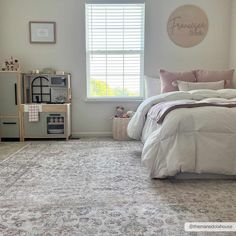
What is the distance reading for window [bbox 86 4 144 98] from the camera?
15.9ft

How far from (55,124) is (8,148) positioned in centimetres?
84

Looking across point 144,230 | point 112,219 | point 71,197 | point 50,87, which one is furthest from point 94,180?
point 50,87

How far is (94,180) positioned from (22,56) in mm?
3066

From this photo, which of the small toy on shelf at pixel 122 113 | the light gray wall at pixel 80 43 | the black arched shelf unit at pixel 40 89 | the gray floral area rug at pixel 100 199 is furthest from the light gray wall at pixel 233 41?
the black arched shelf unit at pixel 40 89

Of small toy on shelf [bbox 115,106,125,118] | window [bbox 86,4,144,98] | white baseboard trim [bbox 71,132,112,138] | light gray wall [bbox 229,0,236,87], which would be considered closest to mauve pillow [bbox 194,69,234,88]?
light gray wall [bbox 229,0,236,87]

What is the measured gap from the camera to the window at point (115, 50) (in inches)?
191

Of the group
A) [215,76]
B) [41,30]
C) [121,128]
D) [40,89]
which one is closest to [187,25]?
[215,76]

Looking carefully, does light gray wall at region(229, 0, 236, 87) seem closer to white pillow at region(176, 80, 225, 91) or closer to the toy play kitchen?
white pillow at region(176, 80, 225, 91)

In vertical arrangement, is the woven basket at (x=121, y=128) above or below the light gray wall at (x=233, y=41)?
below

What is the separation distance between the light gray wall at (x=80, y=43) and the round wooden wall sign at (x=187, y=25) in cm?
8

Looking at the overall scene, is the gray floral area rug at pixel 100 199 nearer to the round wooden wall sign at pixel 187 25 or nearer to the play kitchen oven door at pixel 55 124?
the play kitchen oven door at pixel 55 124

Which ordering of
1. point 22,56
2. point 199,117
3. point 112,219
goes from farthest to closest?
1. point 22,56
2. point 199,117
3. point 112,219

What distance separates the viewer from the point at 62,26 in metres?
4.84

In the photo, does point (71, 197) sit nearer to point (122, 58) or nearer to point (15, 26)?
point (122, 58)
